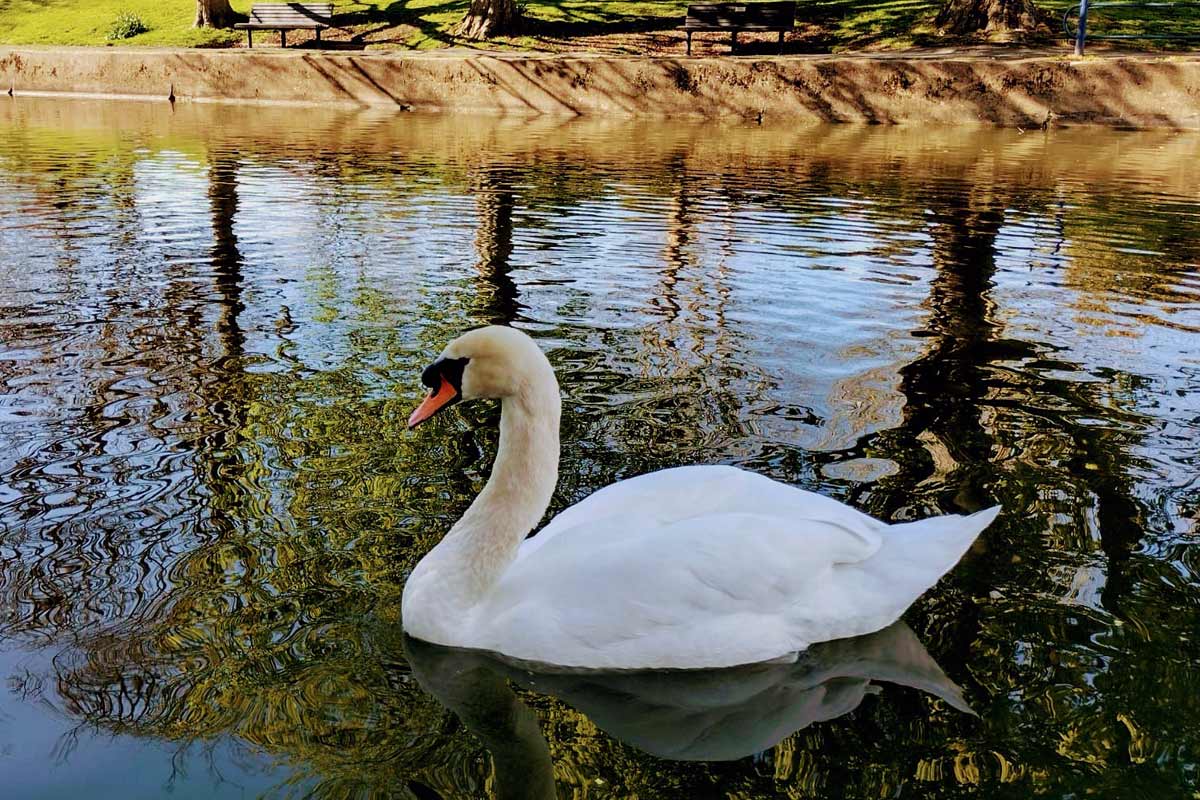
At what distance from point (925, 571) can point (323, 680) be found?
201 cm

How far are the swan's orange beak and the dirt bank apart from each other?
2005 centimetres

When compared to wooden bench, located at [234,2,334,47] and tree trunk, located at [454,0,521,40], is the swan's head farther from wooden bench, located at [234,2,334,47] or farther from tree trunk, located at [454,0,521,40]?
wooden bench, located at [234,2,334,47]

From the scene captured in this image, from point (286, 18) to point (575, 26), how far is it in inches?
268

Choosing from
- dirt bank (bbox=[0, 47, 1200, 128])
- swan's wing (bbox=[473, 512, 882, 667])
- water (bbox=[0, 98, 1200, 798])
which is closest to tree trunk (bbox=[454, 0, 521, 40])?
dirt bank (bbox=[0, 47, 1200, 128])

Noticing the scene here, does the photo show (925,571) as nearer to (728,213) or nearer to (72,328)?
(72,328)

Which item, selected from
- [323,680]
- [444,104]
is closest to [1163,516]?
[323,680]

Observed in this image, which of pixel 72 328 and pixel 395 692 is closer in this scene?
pixel 395 692

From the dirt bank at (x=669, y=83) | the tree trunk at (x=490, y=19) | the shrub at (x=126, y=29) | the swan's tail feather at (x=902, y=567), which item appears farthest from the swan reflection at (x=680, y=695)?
the shrub at (x=126, y=29)

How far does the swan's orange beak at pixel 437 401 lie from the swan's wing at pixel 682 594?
615mm

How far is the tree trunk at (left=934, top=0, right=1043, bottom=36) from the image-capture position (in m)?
26.2

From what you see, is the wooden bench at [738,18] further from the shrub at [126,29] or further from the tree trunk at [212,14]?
the shrub at [126,29]

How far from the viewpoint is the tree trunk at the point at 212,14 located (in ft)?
106

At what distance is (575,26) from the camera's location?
29.8m

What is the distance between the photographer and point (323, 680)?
152 inches
